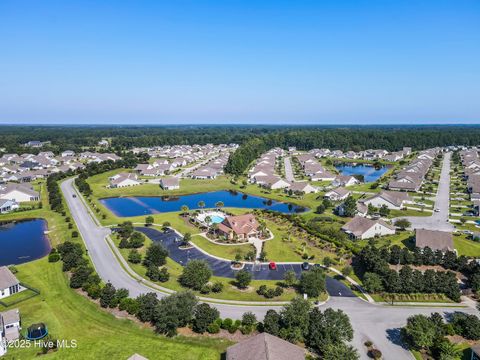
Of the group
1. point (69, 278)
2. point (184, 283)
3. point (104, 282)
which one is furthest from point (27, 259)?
point (184, 283)

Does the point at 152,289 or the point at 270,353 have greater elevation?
the point at 270,353

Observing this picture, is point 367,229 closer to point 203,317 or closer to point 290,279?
point 290,279

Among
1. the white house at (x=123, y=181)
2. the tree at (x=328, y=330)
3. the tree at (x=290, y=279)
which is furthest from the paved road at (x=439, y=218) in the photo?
the white house at (x=123, y=181)

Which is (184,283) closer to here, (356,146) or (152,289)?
(152,289)

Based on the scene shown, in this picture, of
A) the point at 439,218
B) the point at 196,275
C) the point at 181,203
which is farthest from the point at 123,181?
the point at 439,218

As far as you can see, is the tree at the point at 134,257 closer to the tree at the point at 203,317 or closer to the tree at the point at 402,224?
the tree at the point at 203,317

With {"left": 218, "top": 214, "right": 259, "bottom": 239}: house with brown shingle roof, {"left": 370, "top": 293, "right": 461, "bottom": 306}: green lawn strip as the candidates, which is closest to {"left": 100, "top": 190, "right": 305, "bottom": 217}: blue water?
{"left": 218, "top": 214, "right": 259, "bottom": 239}: house with brown shingle roof
